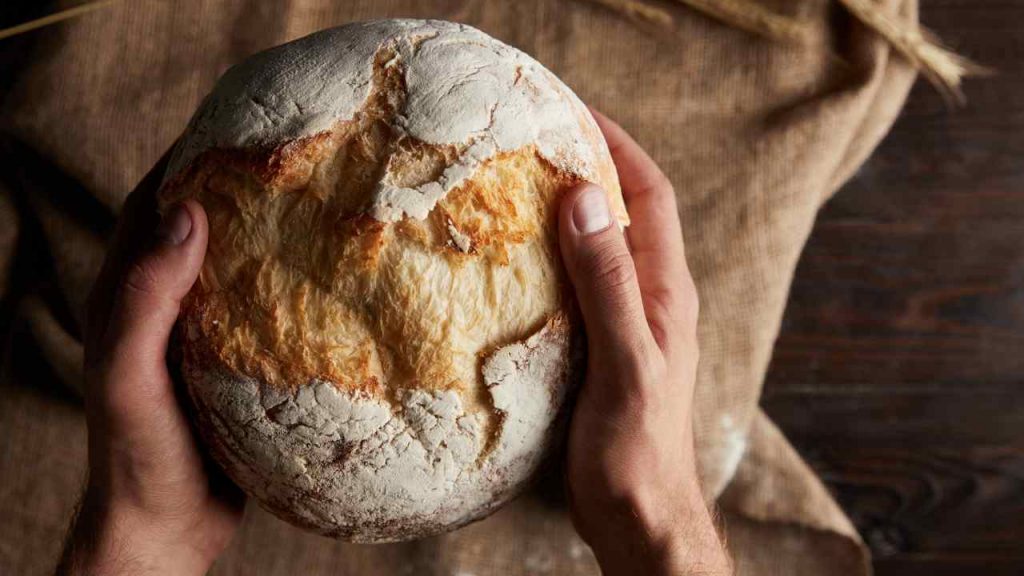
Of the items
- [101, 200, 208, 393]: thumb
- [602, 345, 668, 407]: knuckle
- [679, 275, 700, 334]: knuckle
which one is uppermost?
[101, 200, 208, 393]: thumb

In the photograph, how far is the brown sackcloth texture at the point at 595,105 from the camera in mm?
1822

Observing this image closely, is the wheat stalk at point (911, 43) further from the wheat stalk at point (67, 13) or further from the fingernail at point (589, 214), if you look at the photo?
the wheat stalk at point (67, 13)

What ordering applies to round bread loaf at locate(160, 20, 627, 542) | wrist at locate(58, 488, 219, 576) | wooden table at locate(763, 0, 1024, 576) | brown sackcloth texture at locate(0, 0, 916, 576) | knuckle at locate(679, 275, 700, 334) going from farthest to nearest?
wooden table at locate(763, 0, 1024, 576), brown sackcloth texture at locate(0, 0, 916, 576), knuckle at locate(679, 275, 700, 334), wrist at locate(58, 488, 219, 576), round bread loaf at locate(160, 20, 627, 542)

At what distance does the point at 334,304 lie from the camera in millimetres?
1169

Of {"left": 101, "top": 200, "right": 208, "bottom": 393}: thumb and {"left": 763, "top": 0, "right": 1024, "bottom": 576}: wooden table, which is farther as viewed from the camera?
{"left": 763, "top": 0, "right": 1024, "bottom": 576}: wooden table

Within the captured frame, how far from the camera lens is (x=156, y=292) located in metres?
1.18

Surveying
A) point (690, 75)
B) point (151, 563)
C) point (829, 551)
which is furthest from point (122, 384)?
point (829, 551)

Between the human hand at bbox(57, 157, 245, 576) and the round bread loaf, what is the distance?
0.13ft

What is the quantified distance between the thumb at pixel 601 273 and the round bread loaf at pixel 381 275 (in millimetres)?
29

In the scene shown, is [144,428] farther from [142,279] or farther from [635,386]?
[635,386]

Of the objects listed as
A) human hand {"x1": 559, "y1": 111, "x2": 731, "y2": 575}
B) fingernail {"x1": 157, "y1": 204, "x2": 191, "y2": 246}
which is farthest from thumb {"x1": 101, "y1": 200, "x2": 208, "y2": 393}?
human hand {"x1": 559, "y1": 111, "x2": 731, "y2": 575}

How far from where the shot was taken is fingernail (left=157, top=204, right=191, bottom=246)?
117cm

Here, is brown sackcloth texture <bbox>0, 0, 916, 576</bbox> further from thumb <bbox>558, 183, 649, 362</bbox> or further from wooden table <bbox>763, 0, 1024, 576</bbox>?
thumb <bbox>558, 183, 649, 362</bbox>

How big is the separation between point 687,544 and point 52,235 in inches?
51.1
